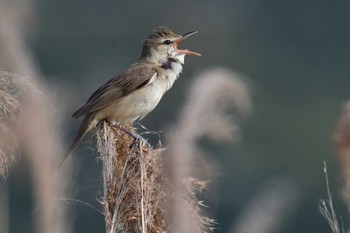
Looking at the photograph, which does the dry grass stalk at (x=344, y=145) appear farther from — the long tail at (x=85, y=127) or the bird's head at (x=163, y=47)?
the bird's head at (x=163, y=47)

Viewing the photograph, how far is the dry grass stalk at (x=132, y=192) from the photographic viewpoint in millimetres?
5734

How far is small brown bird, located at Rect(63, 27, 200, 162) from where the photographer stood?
867 cm

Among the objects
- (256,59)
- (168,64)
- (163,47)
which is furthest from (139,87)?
(256,59)

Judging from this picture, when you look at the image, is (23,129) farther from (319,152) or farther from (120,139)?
(319,152)

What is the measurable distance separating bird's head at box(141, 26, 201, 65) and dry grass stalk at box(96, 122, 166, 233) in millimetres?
3401

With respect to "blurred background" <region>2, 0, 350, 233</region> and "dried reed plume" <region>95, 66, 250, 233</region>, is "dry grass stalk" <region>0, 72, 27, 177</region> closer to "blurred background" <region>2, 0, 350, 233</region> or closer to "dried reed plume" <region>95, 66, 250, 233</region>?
"dried reed plume" <region>95, 66, 250, 233</region>

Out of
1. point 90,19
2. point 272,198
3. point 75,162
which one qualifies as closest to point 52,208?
point 75,162

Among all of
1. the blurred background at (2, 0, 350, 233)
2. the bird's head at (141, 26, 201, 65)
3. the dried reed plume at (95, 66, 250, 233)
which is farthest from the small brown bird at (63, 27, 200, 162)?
the blurred background at (2, 0, 350, 233)

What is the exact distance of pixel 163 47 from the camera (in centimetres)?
958

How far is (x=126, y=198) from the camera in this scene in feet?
19.2

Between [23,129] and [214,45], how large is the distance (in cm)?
5534

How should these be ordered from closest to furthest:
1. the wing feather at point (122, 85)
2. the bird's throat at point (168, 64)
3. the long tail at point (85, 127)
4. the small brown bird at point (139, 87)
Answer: the long tail at point (85, 127) → the small brown bird at point (139, 87) → the wing feather at point (122, 85) → the bird's throat at point (168, 64)

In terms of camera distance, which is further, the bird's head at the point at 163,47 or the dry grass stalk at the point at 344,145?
the bird's head at the point at 163,47

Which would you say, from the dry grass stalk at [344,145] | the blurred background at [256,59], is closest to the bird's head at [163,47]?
the dry grass stalk at [344,145]
